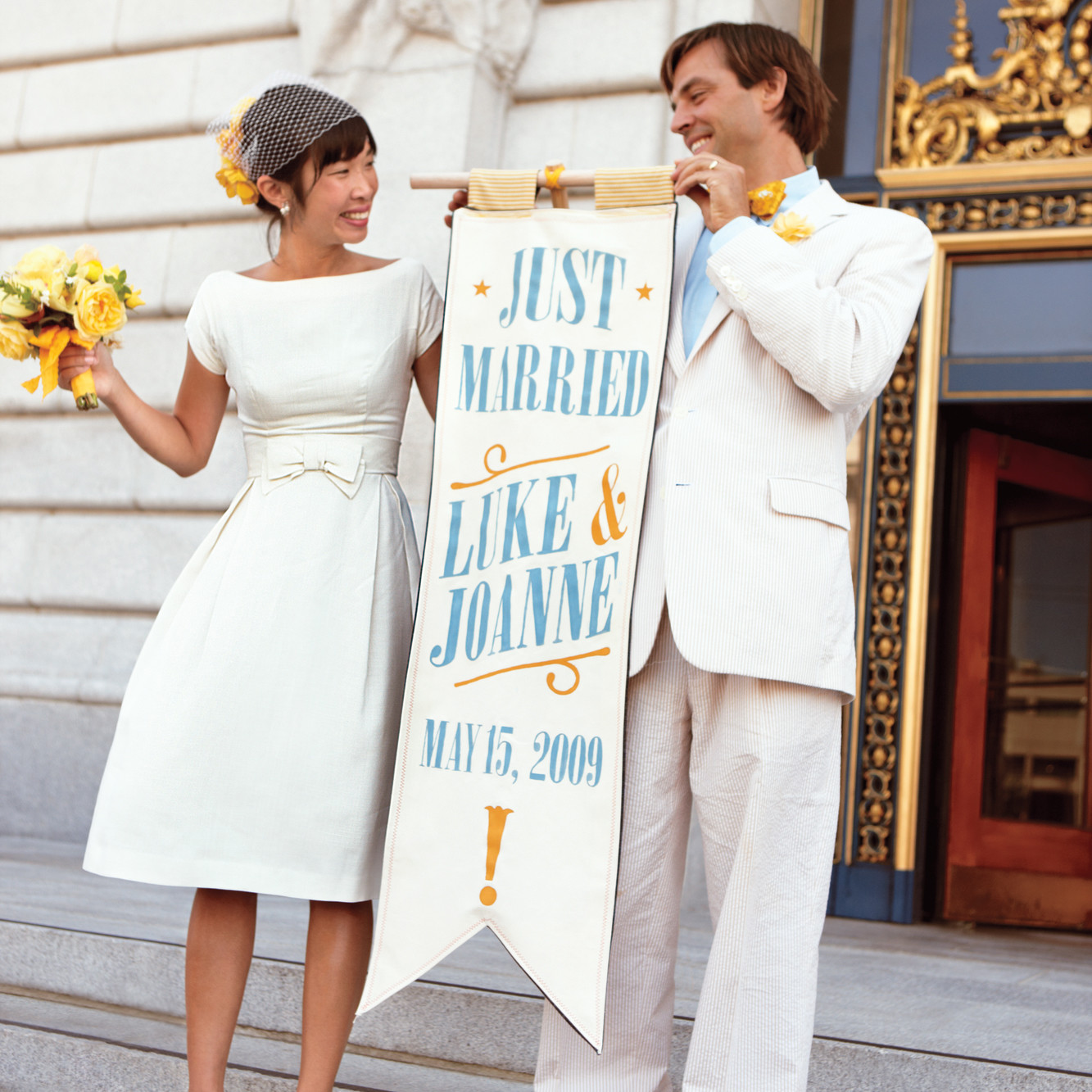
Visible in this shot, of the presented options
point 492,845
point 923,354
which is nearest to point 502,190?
point 492,845

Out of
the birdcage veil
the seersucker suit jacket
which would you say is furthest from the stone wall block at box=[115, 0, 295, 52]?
the seersucker suit jacket

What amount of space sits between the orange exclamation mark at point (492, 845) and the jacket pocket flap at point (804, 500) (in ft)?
2.39

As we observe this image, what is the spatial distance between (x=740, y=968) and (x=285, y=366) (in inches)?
55.3

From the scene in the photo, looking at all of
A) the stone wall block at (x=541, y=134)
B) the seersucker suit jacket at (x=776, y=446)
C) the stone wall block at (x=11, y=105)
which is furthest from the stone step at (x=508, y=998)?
the stone wall block at (x=11, y=105)

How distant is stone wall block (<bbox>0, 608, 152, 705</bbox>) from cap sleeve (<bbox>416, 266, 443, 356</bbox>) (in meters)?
3.53

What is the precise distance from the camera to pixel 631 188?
7.66ft

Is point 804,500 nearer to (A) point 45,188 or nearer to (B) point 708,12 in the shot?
(B) point 708,12

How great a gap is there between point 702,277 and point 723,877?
112 cm

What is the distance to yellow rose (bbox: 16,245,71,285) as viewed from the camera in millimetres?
2361

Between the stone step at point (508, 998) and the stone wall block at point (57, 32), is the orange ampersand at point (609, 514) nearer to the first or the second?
the stone step at point (508, 998)

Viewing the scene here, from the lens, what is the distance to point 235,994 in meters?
2.35

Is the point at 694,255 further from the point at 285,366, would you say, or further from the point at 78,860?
the point at 78,860

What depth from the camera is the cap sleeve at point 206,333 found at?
2545mm

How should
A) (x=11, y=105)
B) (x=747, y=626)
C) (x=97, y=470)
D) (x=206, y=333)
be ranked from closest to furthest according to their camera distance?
1. (x=747, y=626)
2. (x=206, y=333)
3. (x=97, y=470)
4. (x=11, y=105)
